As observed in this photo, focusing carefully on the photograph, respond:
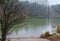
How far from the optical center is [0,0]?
4.26 meters

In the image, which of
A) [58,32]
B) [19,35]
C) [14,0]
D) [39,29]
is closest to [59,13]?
[39,29]

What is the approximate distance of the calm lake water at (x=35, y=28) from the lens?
934 cm

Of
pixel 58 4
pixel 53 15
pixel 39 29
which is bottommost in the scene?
pixel 39 29

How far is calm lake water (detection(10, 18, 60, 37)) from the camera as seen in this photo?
9336mm

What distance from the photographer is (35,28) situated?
11.9m

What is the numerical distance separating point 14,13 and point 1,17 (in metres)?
0.37

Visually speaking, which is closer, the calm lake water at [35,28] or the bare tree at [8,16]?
the bare tree at [8,16]

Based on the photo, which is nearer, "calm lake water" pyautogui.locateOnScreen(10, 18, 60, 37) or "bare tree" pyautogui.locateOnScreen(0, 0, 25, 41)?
"bare tree" pyautogui.locateOnScreen(0, 0, 25, 41)

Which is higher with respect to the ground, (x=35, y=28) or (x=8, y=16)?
(x=8, y=16)

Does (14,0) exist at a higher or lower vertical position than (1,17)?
higher

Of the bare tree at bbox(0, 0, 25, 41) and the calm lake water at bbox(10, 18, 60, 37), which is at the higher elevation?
the bare tree at bbox(0, 0, 25, 41)

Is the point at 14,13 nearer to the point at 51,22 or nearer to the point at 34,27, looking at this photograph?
the point at 34,27

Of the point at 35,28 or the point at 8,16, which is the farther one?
the point at 35,28

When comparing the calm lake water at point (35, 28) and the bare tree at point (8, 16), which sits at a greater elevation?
the bare tree at point (8, 16)
